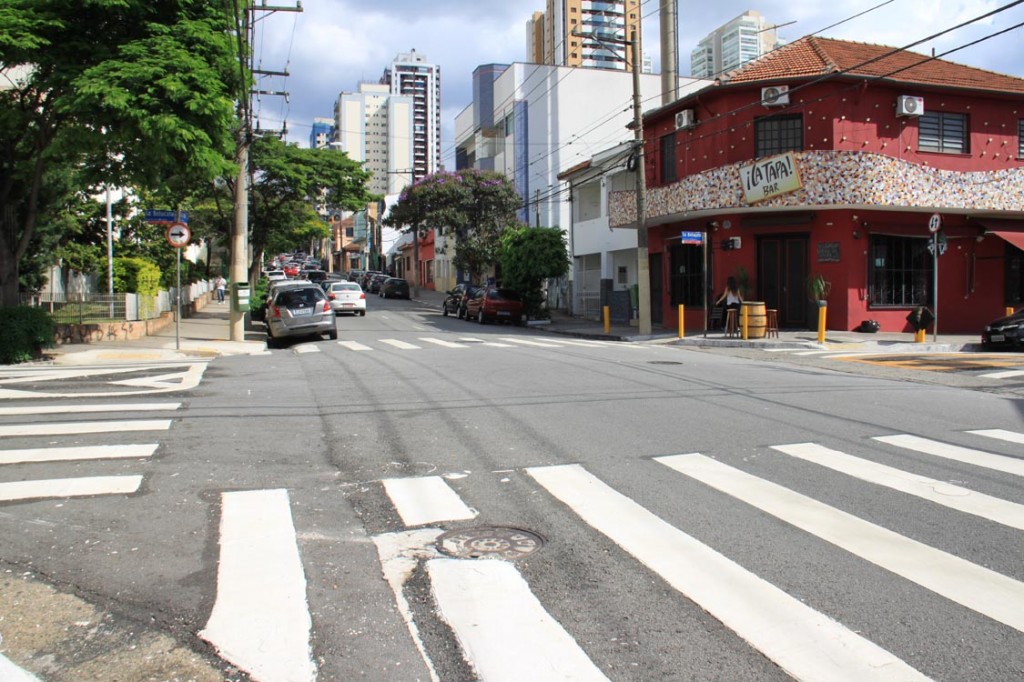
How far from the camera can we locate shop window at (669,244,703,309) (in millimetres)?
27844

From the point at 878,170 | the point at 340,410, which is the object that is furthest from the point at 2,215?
the point at 878,170

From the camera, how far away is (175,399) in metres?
11.1

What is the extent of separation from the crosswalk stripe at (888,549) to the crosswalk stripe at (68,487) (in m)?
4.76

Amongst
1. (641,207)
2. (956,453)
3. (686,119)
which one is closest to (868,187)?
(686,119)

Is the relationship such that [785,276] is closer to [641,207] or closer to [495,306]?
[641,207]

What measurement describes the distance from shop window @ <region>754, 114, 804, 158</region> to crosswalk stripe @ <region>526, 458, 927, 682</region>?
20.7 metres

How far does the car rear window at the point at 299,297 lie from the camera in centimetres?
2277

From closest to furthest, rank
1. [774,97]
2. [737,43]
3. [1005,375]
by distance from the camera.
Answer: [1005,375] → [774,97] → [737,43]

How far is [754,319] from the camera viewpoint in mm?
22250

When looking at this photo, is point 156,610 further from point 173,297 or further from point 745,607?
point 173,297

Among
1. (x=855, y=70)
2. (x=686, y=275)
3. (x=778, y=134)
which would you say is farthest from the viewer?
(x=686, y=275)

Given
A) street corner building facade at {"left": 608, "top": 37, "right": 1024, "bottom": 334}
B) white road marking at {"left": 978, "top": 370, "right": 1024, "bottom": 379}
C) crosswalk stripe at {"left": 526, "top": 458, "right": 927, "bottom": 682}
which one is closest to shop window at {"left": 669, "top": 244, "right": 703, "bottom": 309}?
street corner building facade at {"left": 608, "top": 37, "right": 1024, "bottom": 334}

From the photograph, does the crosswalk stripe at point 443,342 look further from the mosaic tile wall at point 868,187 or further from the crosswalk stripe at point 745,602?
the crosswalk stripe at point 745,602

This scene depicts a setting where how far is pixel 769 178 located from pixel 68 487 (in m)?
21.2
